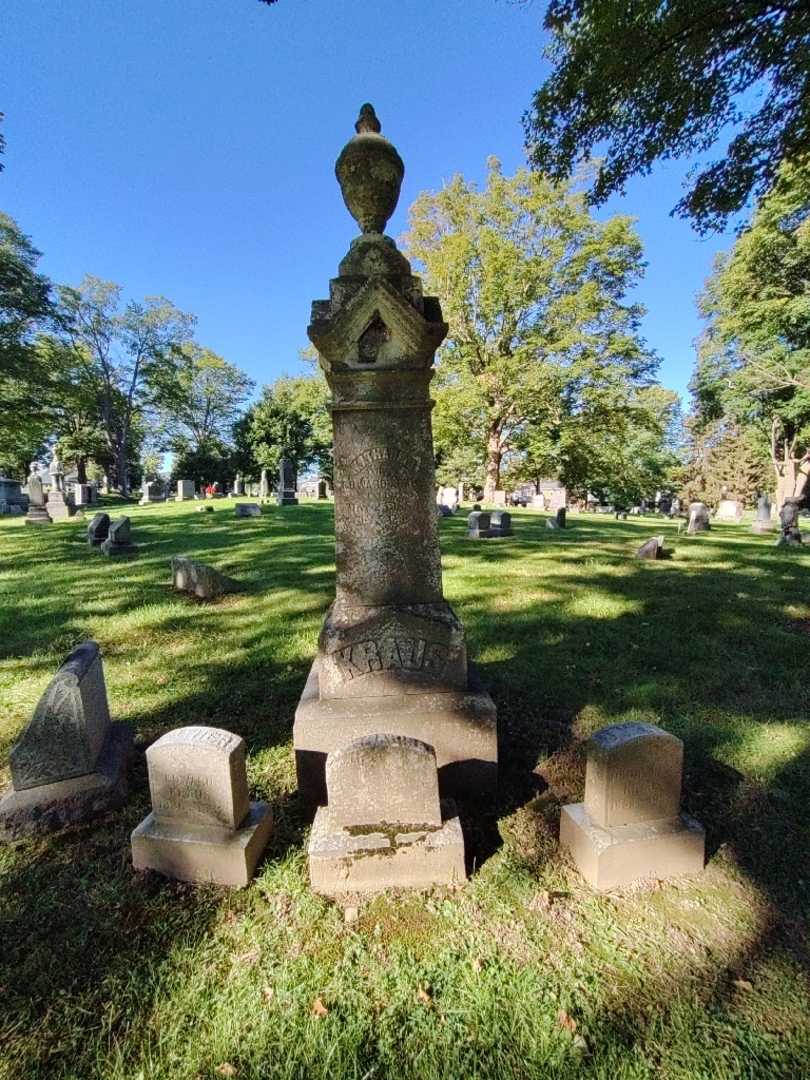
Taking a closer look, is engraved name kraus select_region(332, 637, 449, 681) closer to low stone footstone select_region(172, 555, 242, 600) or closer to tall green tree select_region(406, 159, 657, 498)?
low stone footstone select_region(172, 555, 242, 600)

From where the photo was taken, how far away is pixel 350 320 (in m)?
2.78

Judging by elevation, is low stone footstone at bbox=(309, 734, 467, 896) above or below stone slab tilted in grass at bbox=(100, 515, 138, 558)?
below

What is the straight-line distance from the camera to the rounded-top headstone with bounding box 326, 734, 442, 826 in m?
2.24

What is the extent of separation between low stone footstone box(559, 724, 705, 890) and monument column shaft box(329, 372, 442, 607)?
127 centimetres

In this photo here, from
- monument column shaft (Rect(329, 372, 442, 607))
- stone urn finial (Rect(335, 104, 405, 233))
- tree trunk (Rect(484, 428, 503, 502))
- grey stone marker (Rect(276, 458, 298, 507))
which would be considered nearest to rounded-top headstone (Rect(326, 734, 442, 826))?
monument column shaft (Rect(329, 372, 442, 607))

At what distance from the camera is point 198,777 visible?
2301 millimetres

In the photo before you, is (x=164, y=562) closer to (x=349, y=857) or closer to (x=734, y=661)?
Result: (x=349, y=857)

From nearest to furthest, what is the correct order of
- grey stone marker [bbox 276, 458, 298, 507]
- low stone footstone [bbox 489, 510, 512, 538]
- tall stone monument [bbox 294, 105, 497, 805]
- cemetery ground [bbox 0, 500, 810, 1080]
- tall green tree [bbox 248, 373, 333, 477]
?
cemetery ground [bbox 0, 500, 810, 1080]
tall stone monument [bbox 294, 105, 497, 805]
low stone footstone [bbox 489, 510, 512, 538]
grey stone marker [bbox 276, 458, 298, 507]
tall green tree [bbox 248, 373, 333, 477]

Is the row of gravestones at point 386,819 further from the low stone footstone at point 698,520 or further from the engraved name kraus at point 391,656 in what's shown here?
the low stone footstone at point 698,520

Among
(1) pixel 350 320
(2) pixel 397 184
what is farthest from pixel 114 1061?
(2) pixel 397 184

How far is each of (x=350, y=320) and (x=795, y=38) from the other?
685 cm

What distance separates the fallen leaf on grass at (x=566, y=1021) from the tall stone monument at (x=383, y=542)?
1.21 meters

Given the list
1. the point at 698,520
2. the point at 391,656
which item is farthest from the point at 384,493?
the point at 698,520

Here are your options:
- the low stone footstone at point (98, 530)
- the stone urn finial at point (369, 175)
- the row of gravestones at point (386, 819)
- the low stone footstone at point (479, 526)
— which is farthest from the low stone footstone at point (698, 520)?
the low stone footstone at point (98, 530)
